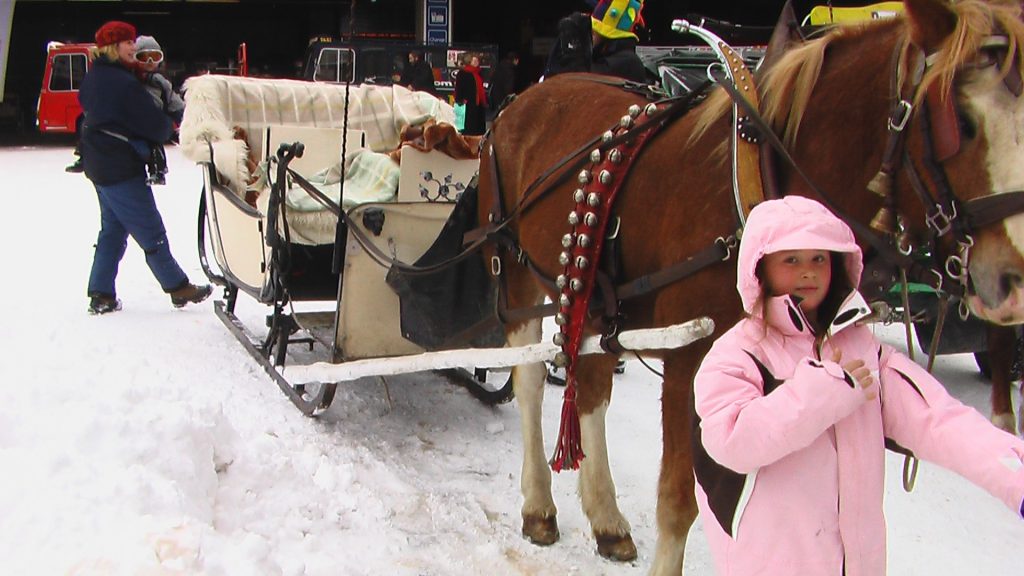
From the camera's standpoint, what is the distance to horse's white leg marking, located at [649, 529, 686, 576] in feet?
9.31

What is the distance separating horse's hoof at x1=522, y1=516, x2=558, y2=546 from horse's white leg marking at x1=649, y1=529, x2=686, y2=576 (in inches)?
34.2

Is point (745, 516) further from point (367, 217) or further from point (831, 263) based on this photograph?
point (367, 217)

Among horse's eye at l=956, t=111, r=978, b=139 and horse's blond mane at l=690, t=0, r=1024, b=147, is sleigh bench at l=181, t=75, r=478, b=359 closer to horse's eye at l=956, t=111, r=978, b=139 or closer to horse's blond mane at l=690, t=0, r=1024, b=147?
horse's blond mane at l=690, t=0, r=1024, b=147

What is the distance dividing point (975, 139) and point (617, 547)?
2122mm

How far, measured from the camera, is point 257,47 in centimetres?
2541

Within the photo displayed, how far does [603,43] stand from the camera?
211 inches

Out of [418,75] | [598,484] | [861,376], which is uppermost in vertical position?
[418,75]

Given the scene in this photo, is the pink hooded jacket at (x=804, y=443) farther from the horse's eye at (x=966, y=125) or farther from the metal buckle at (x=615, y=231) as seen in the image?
the metal buckle at (x=615, y=231)

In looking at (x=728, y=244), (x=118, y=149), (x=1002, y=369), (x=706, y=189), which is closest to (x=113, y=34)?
(x=118, y=149)

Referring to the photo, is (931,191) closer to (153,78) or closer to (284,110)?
(284,110)

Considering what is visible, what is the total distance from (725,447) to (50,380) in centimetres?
321

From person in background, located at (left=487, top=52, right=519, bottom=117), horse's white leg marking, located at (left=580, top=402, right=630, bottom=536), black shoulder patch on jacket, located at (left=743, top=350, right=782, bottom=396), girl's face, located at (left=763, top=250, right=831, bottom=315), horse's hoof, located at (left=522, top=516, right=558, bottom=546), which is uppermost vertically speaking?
person in background, located at (left=487, top=52, right=519, bottom=117)

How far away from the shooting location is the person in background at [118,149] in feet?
19.5

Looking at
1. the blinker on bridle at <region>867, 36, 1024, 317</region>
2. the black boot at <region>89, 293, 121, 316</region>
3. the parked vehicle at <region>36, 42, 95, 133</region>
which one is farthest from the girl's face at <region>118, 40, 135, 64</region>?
the parked vehicle at <region>36, 42, 95, 133</region>
